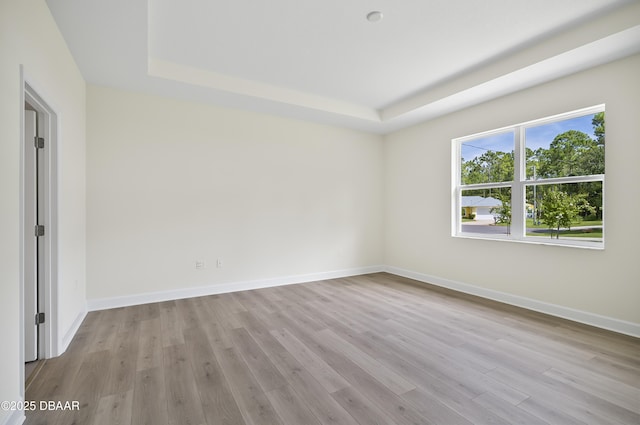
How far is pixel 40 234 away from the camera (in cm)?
231

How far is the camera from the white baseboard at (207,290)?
3.51 m

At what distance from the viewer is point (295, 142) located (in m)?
4.81

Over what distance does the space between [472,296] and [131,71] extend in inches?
203

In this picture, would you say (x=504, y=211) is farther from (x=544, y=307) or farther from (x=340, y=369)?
(x=340, y=369)

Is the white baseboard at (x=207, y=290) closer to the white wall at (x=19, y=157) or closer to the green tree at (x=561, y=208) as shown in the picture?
the white wall at (x=19, y=157)

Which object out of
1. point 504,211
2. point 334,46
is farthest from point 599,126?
point 334,46

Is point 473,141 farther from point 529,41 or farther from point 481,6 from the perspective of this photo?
point 481,6

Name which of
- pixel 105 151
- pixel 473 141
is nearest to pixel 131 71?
Answer: pixel 105 151

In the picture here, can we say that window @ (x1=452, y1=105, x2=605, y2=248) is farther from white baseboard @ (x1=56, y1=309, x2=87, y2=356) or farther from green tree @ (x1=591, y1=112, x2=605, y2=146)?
white baseboard @ (x1=56, y1=309, x2=87, y2=356)

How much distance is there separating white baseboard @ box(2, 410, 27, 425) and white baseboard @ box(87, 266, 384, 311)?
2067 mm

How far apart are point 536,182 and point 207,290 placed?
15.1 ft

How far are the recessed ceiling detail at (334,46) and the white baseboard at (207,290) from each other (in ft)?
8.62

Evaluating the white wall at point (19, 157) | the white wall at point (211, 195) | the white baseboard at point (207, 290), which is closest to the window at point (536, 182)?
the white wall at point (211, 195)

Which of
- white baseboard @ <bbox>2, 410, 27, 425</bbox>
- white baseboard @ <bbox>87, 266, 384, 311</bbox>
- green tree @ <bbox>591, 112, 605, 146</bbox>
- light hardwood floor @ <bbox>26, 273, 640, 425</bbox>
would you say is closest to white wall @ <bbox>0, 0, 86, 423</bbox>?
white baseboard @ <bbox>2, 410, 27, 425</bbox>
